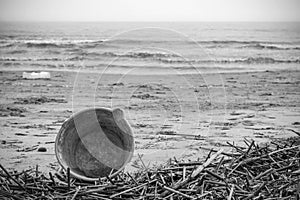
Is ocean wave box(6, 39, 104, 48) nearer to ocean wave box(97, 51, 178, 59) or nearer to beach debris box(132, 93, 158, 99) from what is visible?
ocean wave box(97, 51, 178, 59)

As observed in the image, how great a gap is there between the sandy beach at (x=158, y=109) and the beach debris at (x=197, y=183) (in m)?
0.71

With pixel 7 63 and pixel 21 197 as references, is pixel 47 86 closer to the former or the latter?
pixel 7 63

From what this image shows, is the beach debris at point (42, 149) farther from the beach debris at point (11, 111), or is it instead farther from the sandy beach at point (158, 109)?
the beach debris at point (11, 111)

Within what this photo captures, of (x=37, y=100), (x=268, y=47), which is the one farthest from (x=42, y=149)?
(x=268, y=47)

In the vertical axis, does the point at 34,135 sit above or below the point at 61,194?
below

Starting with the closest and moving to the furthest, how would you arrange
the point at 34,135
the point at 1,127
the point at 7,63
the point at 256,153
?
the point at 256,153, the point at 34,135, the point at 1,127, the point at 7,63

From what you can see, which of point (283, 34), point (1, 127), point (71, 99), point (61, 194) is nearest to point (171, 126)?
point (1, 127)

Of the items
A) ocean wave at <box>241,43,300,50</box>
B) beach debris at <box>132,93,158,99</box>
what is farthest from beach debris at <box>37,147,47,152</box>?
ocean wave at <box>241,43,300,50</box>

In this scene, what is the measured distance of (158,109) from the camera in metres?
9.38

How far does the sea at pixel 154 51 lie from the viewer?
657 inches

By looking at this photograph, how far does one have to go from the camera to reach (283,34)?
2716cm

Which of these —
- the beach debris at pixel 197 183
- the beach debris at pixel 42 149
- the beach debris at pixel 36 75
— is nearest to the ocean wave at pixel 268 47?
the beach debris at pixel 36 75

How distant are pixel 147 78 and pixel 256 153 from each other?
9735 millimetres

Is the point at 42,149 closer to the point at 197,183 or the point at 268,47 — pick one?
the point at 197,183
